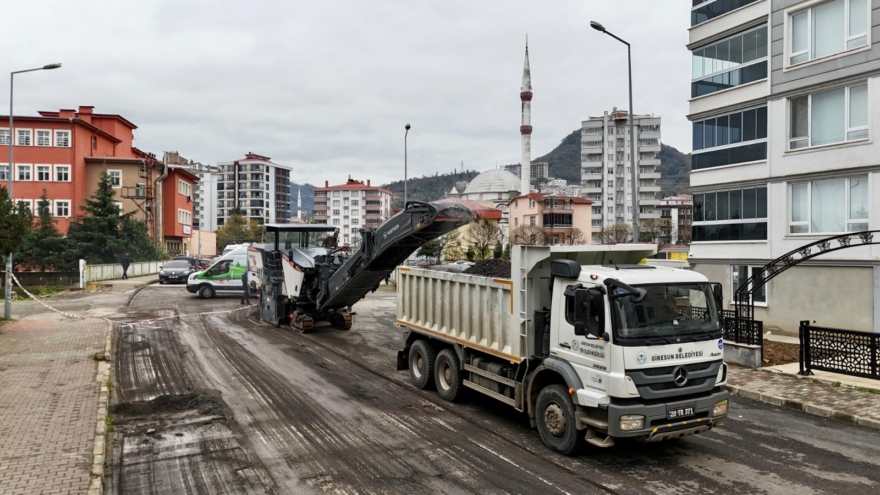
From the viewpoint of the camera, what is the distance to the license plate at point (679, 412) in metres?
7.16

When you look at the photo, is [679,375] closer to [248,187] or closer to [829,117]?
[829,117]

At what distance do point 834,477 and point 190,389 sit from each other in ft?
33.2

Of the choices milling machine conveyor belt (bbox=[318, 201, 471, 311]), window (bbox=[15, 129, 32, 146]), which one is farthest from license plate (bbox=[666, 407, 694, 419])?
window (bbox=[15, 129, 32, 146])

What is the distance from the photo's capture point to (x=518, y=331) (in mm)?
8523

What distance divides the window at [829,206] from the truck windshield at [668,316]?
1242 cm

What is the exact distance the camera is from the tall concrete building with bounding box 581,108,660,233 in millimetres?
107750

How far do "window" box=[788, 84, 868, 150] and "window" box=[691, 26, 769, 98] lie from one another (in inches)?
76.7

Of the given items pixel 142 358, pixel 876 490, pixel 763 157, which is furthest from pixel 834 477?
pixel 763 157

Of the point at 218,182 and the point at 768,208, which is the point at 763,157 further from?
the point at 218,182

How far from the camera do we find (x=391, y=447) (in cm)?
803

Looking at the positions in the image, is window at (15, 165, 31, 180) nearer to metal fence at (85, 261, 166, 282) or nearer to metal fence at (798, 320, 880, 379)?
metal fence at (85, 261, 166, 282)

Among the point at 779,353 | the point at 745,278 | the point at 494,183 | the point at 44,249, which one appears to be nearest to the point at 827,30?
the point at 745,278

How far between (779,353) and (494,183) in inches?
4656

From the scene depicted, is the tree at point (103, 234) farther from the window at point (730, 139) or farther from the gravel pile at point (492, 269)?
the gravel pile at point (492, 269)
